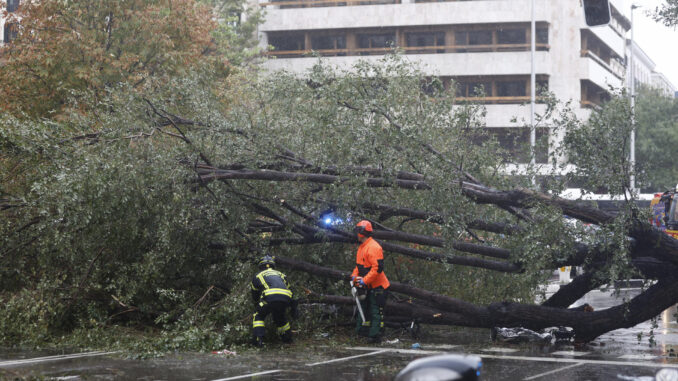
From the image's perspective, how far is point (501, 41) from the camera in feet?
169

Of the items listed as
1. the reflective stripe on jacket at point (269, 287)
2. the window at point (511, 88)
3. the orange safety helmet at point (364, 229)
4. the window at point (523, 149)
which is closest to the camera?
the reflective stripe on jacket at point (269, 287)

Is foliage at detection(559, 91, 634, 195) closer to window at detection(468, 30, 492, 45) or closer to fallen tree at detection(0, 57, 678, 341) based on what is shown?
fallen tree at detection(0, 57, 678, 341)

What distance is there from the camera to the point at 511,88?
51094 mm

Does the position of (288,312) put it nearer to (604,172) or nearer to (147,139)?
(147,139)

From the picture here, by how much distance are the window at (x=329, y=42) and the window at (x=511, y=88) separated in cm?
1034

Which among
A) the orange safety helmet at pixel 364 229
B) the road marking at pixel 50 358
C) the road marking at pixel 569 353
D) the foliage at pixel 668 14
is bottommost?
the road marking at pixel 569 353

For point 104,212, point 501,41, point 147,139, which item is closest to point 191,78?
point 147,139

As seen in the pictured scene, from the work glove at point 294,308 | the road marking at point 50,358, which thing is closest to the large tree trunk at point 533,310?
the work glove at point 294,308

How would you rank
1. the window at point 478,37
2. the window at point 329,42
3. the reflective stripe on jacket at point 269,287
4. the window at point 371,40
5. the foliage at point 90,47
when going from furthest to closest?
the window at point 329,42, the window at point 371,40, the window at point 478,37, the foliage at point 90,47, the reflective stripe on jacket at point 269,287

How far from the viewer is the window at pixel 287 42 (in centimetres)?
5394

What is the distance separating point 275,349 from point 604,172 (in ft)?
16.4

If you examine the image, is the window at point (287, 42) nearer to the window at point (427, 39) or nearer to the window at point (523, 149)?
the window at point (427, 39)

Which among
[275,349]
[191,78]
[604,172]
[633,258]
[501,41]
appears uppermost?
[501,41]

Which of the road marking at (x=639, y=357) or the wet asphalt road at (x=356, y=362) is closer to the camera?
the wet asphalt road at (x=356, y=362)
